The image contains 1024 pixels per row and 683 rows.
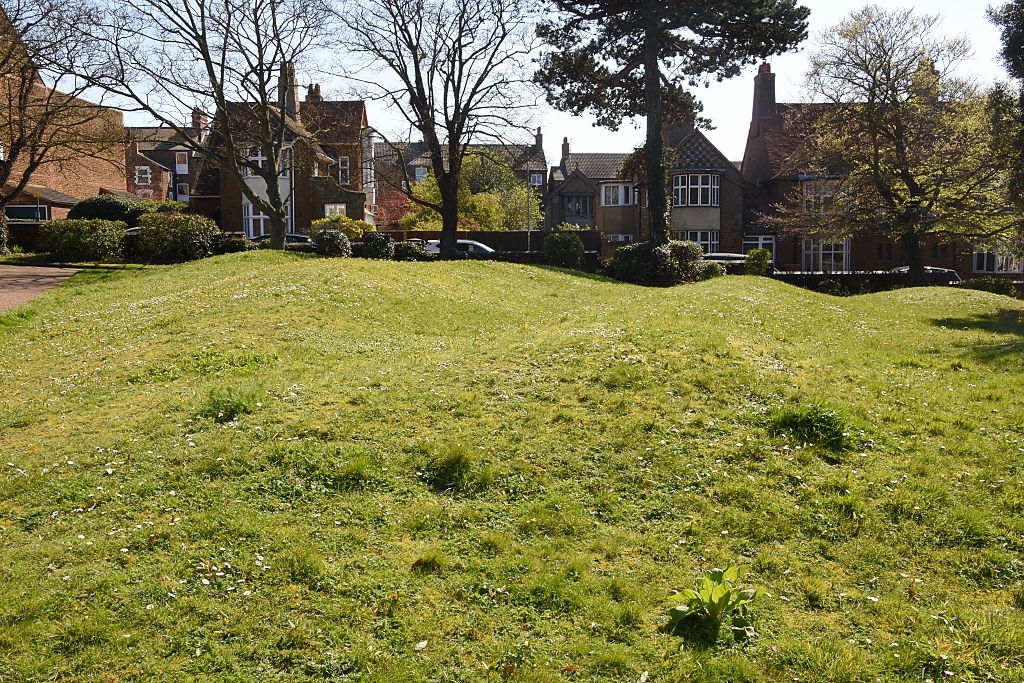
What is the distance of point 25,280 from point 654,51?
26105 mm

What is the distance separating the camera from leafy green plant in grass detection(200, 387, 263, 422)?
9.30 meters

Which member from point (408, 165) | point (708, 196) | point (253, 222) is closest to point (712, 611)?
point (253, 222)

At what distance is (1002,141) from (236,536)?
26046 mm

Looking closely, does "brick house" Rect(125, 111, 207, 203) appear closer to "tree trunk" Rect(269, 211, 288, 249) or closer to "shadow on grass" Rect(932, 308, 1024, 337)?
"tree trunk" Rect(269, 211, 288, 249)

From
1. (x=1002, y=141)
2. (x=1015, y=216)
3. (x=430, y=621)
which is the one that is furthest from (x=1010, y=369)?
(x=1015, y=216)

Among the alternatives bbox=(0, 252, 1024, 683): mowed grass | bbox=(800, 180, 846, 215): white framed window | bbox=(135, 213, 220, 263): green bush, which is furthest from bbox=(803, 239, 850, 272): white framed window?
bbox=(0, 252, 1024, 683): mowed grass

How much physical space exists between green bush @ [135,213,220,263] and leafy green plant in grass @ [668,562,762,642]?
1231 inches

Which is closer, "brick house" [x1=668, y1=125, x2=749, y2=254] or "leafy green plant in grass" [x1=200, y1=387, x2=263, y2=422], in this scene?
"leafy green plant in grass" [x1=200, y1=387, x2=263, y2=422]

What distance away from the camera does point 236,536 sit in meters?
6.52

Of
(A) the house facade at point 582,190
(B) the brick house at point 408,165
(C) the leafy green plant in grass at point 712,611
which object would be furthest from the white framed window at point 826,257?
(C) the leafy green plant in grass at point 712,611

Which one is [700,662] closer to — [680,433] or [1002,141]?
[680,433]

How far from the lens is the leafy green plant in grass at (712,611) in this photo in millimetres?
5297

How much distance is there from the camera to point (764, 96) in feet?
191

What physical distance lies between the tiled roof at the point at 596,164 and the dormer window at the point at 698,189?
21.8m
